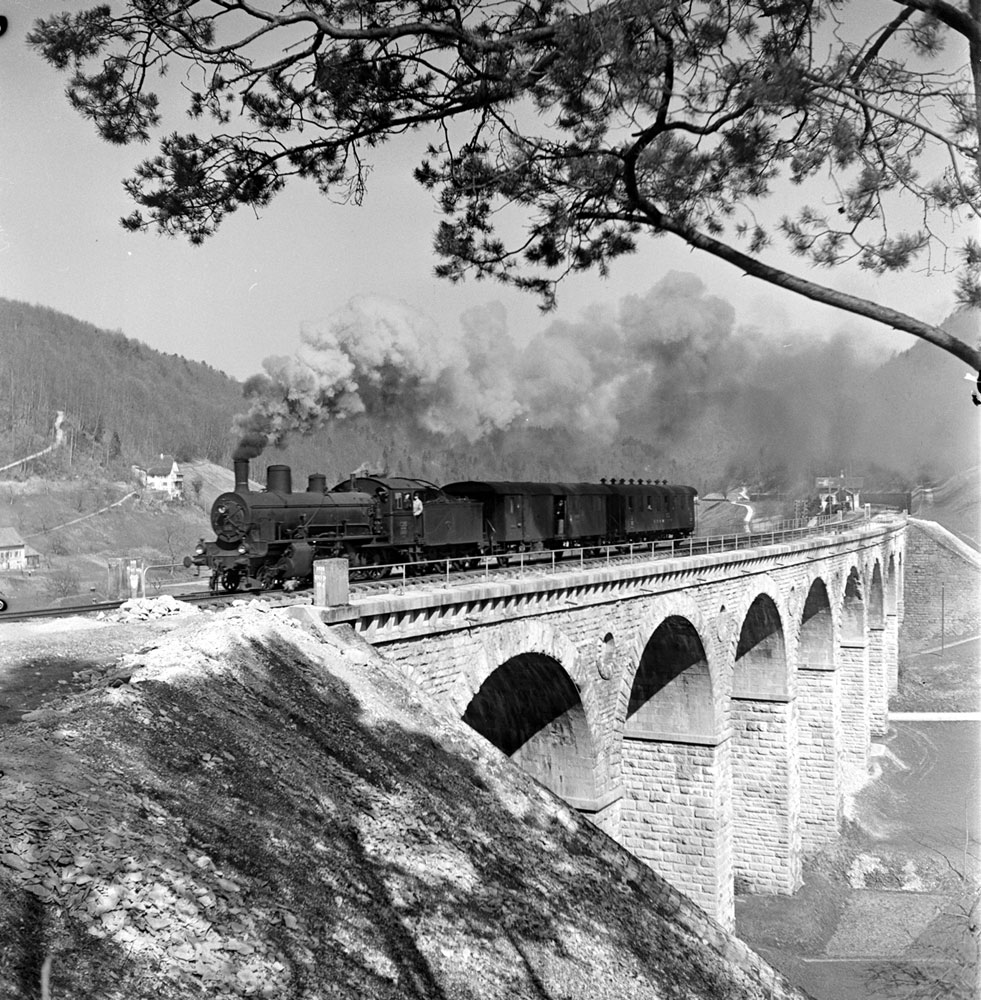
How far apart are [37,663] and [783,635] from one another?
23.8m

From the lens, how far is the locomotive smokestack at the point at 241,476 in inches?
677

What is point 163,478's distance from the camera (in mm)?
74250

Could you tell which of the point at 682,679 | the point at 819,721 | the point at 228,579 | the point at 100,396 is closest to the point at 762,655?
the point at 819,721

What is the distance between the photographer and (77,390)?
98.4m

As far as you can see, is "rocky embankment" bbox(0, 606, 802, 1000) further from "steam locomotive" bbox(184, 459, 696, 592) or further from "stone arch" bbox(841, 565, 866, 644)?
"stone arch" bbox(841, 565, 866, 644)

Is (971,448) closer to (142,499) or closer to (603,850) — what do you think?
(142,499)

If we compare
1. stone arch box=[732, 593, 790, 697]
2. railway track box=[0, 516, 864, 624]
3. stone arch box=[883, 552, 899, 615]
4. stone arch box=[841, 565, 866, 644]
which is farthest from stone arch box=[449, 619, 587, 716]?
stone arch box=[883, 552, 899, 615]

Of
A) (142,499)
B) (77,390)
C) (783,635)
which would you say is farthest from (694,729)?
(77,390)

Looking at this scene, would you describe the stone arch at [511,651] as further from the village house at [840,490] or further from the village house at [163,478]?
the village house at [163,478]

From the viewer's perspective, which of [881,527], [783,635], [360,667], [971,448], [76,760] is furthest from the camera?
[971,448]

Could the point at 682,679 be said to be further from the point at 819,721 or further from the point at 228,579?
the point at 819,721

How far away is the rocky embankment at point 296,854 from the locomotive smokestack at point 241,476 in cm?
577

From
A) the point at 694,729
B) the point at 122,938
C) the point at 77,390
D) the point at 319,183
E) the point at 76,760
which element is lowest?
the point at 694,729

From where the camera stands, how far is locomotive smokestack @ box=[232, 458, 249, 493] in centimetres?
1720
